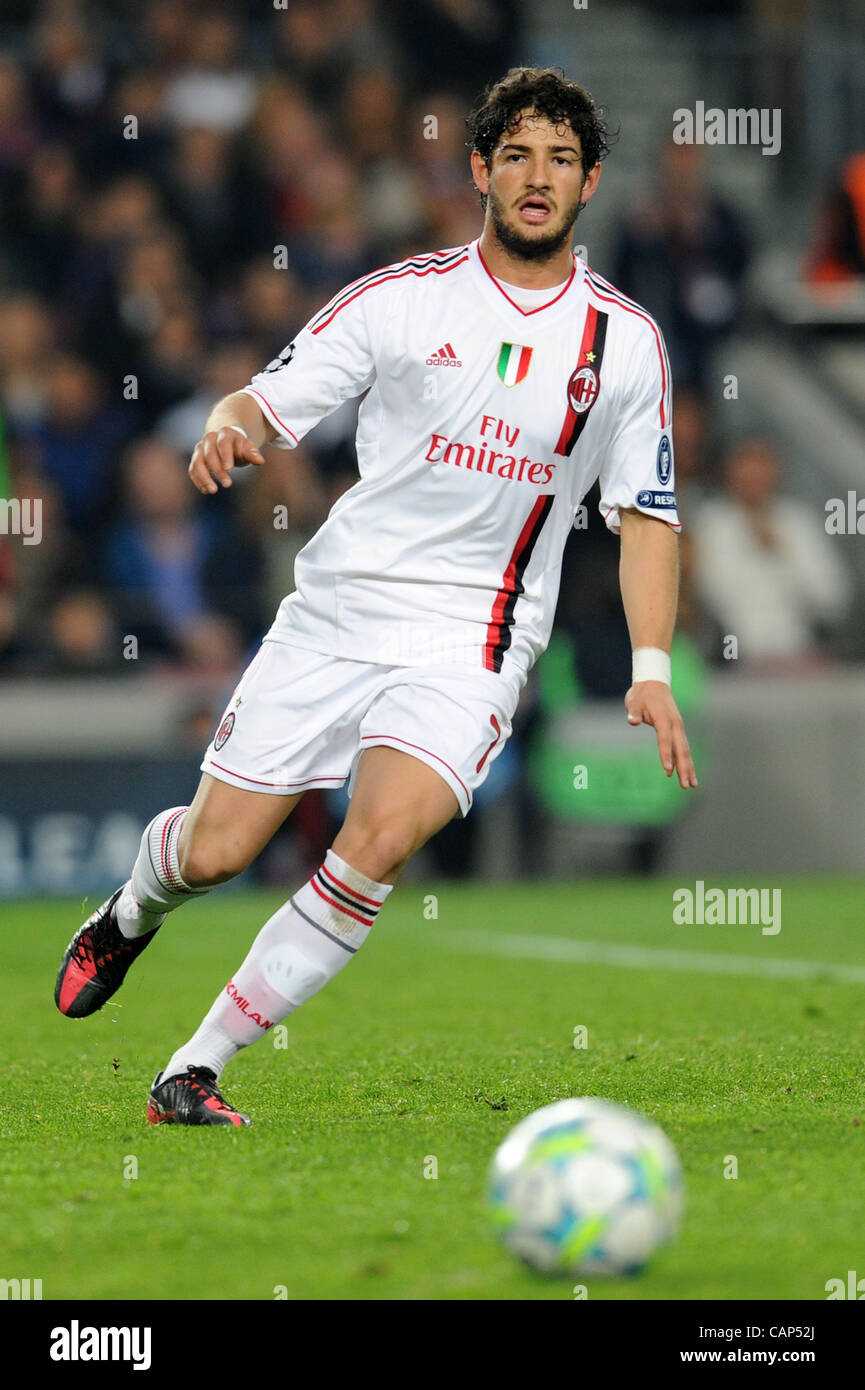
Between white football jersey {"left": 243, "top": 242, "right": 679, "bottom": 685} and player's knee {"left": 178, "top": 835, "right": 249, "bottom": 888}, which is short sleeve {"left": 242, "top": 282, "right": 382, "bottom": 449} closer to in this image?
white football jersey {"left": 243, "top": 242, "right": 679, "bottom": 685}

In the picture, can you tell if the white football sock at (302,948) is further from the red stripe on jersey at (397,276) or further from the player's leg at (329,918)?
the red stripe on jersey at (397,276)

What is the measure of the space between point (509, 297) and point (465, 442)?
39 cm

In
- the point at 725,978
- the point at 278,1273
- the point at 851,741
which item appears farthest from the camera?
the point at 851,741

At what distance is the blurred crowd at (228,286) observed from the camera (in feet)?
40.7

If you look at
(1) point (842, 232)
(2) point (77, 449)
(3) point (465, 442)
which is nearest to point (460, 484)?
(3) point (465, 442)

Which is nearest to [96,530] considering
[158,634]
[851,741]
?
[158,634]

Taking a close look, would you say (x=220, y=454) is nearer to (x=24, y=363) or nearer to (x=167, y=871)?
(x=167, y=871)

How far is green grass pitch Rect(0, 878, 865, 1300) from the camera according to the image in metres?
3.55

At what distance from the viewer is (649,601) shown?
17.0 feet

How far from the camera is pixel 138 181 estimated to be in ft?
44.9

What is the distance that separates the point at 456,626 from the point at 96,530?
7.75 metres

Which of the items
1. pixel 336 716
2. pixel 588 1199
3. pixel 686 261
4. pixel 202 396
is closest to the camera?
pixel 588 1199
